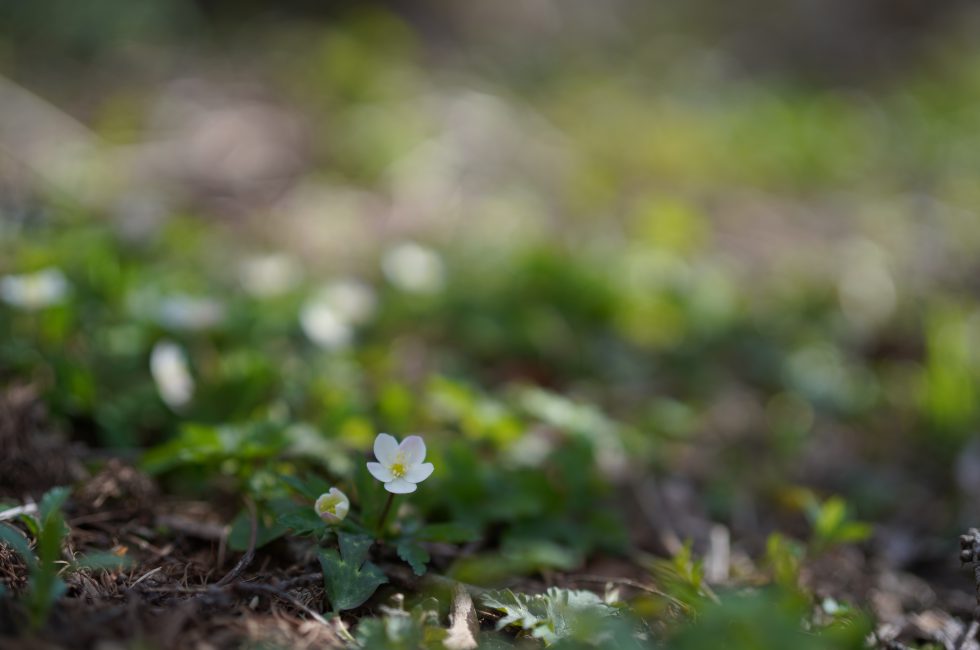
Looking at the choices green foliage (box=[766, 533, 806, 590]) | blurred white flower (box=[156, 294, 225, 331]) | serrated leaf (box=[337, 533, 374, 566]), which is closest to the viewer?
serrated leaf (box=[337, 533, 374, 566])

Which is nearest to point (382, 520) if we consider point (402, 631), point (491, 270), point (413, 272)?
point (402, 631)

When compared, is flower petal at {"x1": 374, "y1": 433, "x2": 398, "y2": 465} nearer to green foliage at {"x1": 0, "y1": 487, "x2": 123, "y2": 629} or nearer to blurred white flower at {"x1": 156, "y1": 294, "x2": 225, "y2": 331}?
green foliage at {"x1": 0, "y1": 487, "x2": 123, "y2": 629}

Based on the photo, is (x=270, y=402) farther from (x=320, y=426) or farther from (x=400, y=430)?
(x=400, y=430)

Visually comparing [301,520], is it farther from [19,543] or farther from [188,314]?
[188,314]

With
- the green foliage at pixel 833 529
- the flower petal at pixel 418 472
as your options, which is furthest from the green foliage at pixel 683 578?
the flower petal at pixel 418 472

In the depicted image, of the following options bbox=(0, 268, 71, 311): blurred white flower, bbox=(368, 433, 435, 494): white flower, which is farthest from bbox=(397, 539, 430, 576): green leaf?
bbox=(0, 268, 71, 311): blurred white flower

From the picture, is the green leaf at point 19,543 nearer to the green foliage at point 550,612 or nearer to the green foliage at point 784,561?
the green foliage at point 550,612
